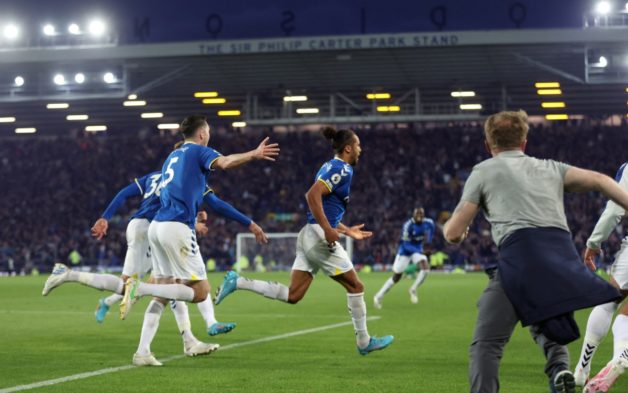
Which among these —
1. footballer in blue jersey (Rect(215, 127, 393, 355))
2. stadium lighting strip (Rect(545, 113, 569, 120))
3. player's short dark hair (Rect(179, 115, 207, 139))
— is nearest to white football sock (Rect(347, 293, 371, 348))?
footballer in blue jersey (Rect(215, 127, 393, 355))

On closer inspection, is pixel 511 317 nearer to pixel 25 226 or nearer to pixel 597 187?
pixel 597 187

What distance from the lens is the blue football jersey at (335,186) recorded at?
33.1 ft

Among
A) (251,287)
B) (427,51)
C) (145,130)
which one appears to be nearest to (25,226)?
(145,130)

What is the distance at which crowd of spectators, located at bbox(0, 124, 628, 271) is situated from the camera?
4641cm

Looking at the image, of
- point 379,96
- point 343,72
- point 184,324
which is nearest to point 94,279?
point 184,324

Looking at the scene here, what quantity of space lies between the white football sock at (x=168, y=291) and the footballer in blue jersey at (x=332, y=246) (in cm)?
112

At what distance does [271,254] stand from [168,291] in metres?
32.4

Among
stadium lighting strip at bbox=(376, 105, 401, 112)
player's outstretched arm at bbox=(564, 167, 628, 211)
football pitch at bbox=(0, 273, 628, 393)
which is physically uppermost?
stadium lighting strip at bbox=(376, 105, 401, 112)

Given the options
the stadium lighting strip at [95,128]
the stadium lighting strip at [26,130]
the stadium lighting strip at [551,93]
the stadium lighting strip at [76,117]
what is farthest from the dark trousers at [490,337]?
the stadium lighting strip at [26,130]

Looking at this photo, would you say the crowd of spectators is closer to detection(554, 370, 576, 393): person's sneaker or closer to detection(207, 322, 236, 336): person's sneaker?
detection(207, 322, 236, 336): person's sneaker

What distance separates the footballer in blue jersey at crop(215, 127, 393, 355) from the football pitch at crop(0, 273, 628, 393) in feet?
2.09

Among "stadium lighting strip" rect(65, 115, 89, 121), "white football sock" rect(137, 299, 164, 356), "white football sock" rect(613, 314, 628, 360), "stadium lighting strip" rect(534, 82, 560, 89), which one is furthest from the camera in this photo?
"stadium lighting strip" rect(65, 115, 89, 121)

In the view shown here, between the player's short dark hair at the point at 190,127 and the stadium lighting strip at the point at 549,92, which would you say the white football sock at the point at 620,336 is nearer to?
the player's short dark hair at the point at 190,127

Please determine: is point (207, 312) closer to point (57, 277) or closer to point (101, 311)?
point (101, 311)
